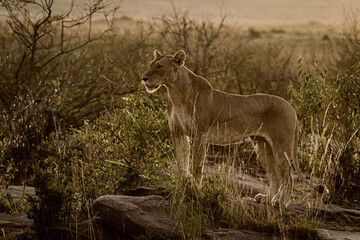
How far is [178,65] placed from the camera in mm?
6918

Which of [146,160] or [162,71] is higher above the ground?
[162,71]

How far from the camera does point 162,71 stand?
685cm

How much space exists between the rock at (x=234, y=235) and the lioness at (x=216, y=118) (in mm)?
821

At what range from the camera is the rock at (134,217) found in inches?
232

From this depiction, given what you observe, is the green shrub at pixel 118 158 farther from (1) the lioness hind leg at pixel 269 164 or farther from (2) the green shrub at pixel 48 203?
(1) the lioness hind leg at pixel 269 164

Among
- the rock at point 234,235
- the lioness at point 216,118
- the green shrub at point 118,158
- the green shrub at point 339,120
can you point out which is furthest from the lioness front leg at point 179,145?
the green shrub at point 339,120

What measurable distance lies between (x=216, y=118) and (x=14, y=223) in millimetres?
2643

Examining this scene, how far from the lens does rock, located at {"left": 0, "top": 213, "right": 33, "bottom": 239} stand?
613cm

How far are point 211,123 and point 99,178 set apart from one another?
1616 mm

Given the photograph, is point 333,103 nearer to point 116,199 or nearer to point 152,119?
point 152,119

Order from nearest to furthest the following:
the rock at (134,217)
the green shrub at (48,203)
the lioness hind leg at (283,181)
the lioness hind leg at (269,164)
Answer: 1. the rock at (134,217)
2. the green shrub at (48,203)
3. the lioness hind leg at (283,181)
4. the lioness hind leg at (269,164)

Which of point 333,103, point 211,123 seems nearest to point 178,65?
point 211,123

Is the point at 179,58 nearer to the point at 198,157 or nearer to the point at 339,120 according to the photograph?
the point at 198,157

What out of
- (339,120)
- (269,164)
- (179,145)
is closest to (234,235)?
(179,145)
